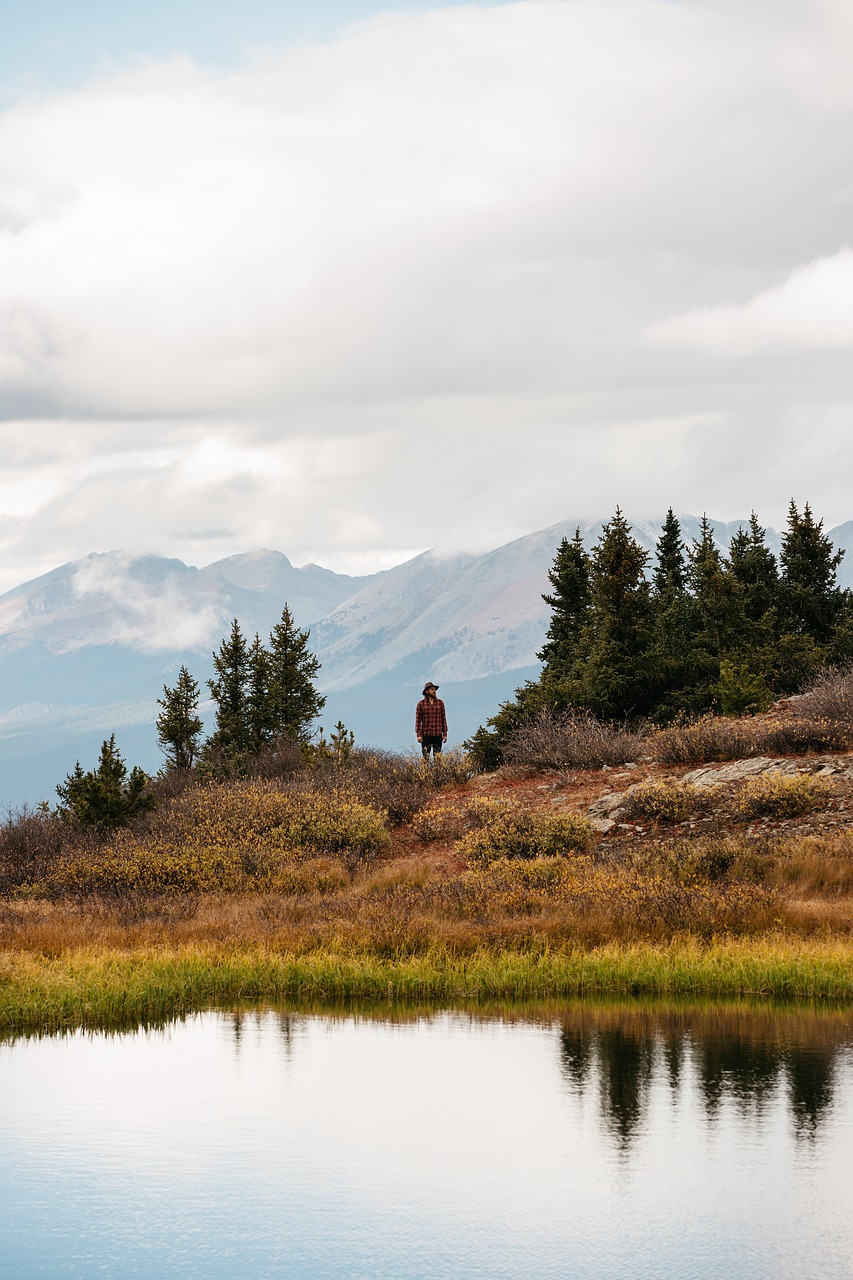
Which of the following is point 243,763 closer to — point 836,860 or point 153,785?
point 153,785

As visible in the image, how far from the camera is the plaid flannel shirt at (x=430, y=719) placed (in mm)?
35000

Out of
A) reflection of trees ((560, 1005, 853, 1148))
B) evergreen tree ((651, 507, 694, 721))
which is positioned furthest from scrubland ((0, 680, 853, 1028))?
evergreen tree ((651, 507, 694, 721))

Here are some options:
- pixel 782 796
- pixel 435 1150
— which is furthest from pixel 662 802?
pixel 435 1150

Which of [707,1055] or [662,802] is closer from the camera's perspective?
[707,1055]

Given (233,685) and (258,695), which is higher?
(233,685)

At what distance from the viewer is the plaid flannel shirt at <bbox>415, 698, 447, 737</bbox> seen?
35.0m

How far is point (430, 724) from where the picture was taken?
35.6 m

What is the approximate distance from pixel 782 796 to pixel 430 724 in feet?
36.0

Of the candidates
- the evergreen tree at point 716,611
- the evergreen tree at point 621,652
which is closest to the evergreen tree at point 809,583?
the evergreen tree at point 716,611

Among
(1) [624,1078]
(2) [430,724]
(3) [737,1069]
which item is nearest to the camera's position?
(1) [624,1078]

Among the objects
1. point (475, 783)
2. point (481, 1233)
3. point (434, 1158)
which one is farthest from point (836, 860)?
point (481, 1233)

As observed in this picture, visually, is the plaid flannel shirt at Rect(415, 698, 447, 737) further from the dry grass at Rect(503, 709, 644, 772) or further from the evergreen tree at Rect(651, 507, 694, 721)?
the evergreen tree at Rect(651, 507, 694, 721)

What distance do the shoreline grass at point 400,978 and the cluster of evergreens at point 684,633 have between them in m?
16.8

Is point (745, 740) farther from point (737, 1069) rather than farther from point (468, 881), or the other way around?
point (737, 1069)
